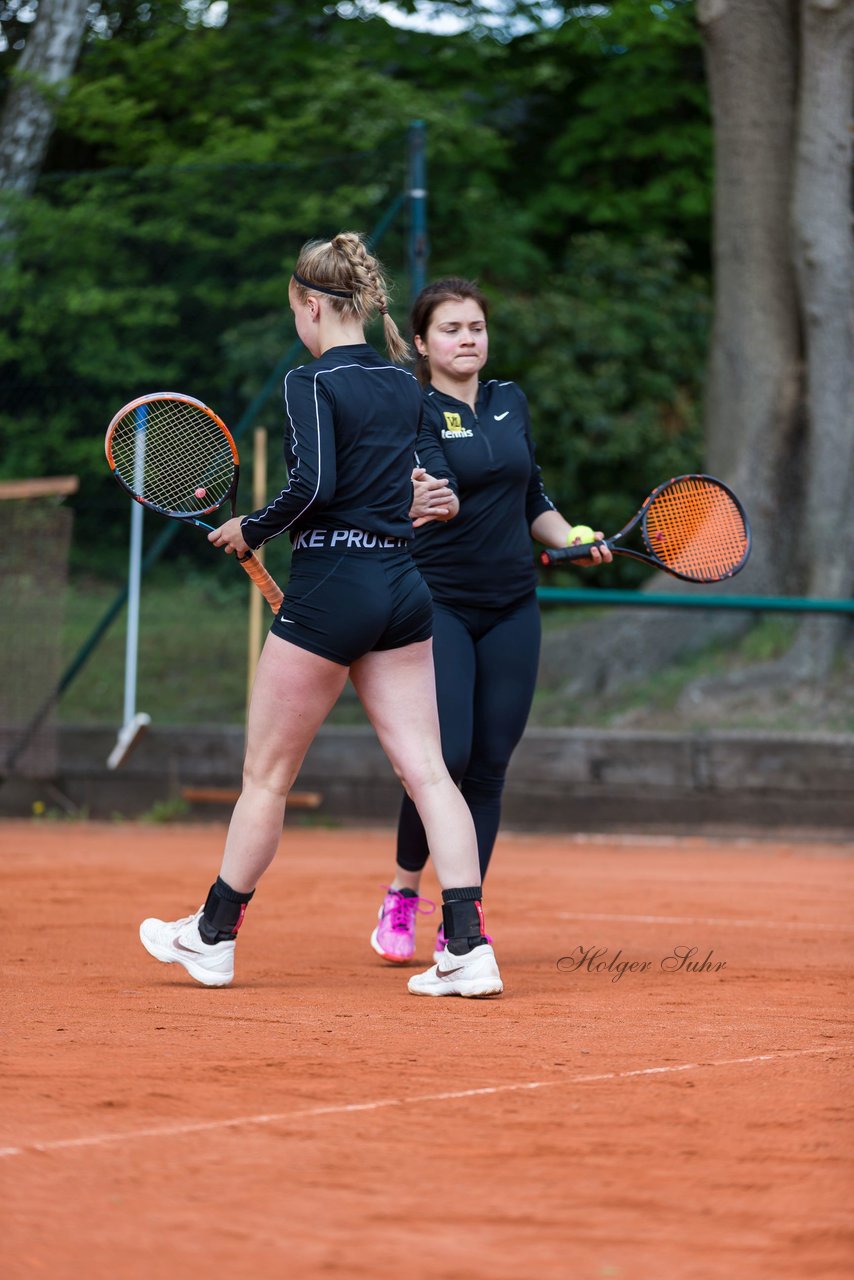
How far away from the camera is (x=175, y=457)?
16.8ft

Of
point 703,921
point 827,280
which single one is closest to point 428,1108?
point 703,921

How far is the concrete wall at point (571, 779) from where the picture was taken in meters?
9.77

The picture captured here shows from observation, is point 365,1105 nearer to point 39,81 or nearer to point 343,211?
point 343,211

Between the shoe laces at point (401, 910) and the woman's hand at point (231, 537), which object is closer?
the woman's hand at point (231, 537)

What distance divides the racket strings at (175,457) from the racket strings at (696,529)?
57.1 inches

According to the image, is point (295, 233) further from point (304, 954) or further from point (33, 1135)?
point (33, 1135)

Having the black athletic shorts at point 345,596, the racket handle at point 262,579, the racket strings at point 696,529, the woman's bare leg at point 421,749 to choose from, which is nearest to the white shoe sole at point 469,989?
the woman's bare leg at point 421,749

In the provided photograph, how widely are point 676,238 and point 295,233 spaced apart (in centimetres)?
661

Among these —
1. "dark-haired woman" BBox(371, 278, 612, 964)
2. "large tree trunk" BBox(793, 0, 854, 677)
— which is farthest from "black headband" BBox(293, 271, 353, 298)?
"large tree trunk" BBox(793, 0, 854, 677)

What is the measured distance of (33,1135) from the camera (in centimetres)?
303

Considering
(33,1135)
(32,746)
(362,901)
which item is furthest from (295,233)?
(33,1135)

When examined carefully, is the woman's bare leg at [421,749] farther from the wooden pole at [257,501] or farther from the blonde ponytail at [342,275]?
the wooden pole at [257,501]

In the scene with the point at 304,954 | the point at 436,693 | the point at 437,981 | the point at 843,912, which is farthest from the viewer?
the point at 843,912

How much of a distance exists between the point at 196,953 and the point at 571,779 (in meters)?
5.62
